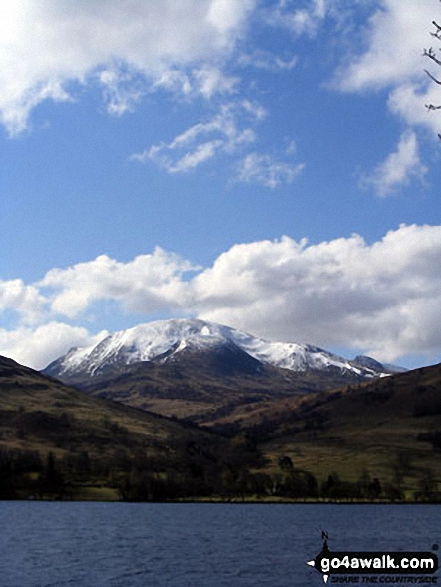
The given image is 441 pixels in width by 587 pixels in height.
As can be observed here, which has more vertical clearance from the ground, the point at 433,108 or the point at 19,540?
the point at 433,108

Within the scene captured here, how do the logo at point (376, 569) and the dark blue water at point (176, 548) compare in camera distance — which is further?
the dark blue water at point (176, 548)

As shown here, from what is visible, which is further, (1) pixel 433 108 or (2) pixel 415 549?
(2) pixel 415 549

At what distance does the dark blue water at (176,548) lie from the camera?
92.9 m

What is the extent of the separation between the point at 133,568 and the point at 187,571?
7.94 metres

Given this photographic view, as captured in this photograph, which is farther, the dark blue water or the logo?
the dark blue water

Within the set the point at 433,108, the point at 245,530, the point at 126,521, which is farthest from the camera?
the point at 126,521

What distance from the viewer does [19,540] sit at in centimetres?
13962

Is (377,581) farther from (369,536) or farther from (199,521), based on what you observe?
(199,521)

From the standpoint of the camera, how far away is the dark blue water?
A: 9288 centimetres

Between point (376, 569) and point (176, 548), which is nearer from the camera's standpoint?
point (376, 569)

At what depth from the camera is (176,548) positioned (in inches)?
5128

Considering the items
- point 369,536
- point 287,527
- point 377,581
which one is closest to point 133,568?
point 377,581

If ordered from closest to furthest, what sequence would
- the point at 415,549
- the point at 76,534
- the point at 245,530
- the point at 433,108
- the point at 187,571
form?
the point at 433,108
the point at 187,571
the point at 415,549
the point at 76,534
the point at 245,530

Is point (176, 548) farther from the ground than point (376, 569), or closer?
closer
